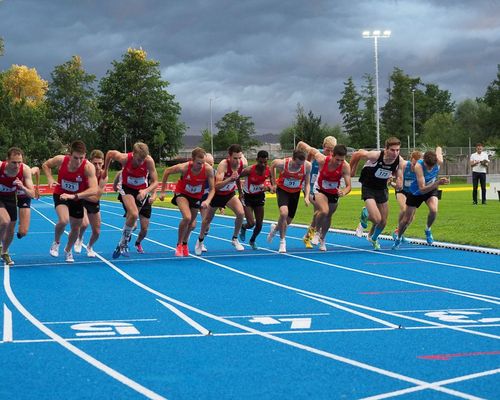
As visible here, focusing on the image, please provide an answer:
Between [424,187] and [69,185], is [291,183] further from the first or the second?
[69,185]

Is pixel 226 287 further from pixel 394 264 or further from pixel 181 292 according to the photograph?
pixel 394 264

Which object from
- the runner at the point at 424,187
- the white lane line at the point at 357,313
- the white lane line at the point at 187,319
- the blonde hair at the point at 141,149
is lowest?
the white lane line at the point at 357,313

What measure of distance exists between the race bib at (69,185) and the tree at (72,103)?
8521cm

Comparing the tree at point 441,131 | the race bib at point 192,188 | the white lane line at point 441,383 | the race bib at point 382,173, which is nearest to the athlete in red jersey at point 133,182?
the race bib at point 192,188

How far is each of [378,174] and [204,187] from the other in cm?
294

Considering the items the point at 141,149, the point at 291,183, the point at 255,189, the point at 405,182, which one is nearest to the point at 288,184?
the point at 291,183

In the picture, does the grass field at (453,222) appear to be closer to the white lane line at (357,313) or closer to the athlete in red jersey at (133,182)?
the athlete in red jersey at (133,182)

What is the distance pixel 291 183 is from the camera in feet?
52.0

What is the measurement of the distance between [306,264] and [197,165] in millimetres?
2522

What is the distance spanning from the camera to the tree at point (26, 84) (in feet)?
331

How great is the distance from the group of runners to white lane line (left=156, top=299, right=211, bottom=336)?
4176mm

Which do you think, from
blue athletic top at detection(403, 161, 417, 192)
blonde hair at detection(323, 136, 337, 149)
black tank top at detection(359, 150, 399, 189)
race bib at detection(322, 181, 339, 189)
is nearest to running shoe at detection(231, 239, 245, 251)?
race bib at detection(322, 181, 339, 189)

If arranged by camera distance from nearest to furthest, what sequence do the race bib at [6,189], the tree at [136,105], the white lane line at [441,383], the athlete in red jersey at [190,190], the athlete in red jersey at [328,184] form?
1. the white lane line at [441,383]
2. the race bib at [6,189]
3. the athlete in red jersey at [190,190]
4. the athlete in red jersey at [328,184]
5. the tree at [136,105]

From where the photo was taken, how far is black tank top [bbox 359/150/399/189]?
49.4 ft
